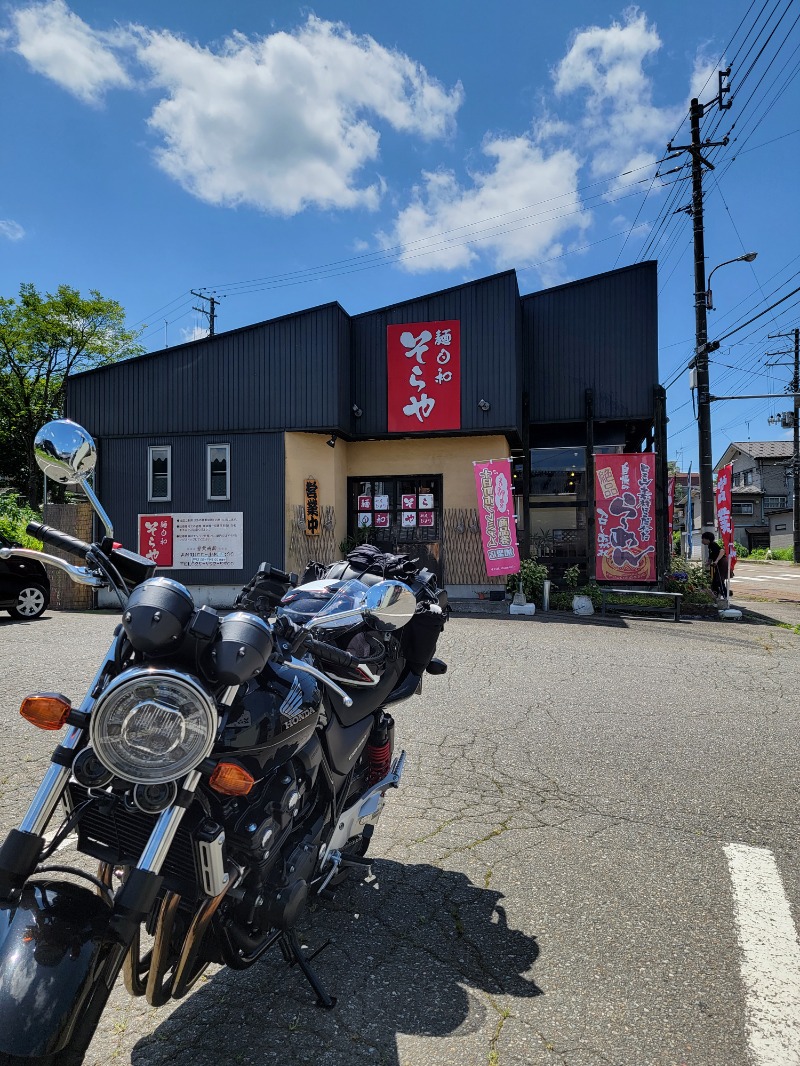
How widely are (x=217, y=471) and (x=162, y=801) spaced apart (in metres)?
14.2

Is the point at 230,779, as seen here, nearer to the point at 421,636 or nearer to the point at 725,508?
the point at 421,636

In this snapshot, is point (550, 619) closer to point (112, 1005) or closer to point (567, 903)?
point (567, 903)

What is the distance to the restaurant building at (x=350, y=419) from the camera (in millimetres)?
14734

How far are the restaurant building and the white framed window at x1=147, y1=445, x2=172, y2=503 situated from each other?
0.03 meters

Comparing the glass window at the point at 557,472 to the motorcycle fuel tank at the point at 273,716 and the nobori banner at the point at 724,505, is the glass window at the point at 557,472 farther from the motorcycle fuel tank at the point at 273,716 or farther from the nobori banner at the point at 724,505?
the motorcycle fuel tank at the point at 273,716

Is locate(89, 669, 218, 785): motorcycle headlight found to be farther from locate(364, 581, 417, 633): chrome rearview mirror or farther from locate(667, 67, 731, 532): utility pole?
locate(667, 67, 731, 532): utility pole

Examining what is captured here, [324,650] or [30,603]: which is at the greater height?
[324,650]

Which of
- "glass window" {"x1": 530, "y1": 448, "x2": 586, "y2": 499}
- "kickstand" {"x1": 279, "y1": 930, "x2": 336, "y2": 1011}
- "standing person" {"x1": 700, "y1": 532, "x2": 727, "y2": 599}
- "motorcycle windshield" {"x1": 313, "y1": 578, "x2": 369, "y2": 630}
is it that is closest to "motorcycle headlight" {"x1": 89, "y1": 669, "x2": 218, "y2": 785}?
"motorcycle windshield" {"x1": 313, "y1": 578, "x2": 369, "y2": 630}

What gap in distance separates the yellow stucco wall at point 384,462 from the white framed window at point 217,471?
1.48 meters

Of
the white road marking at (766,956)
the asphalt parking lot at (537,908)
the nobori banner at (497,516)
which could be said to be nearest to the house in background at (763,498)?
the nobori banner at (497,516)

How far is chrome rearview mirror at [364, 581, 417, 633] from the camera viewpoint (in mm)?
1948

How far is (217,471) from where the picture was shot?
15.1m

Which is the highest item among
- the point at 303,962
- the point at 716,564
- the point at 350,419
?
the point at 350,419

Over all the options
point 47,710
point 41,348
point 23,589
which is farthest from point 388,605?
point 41,348
